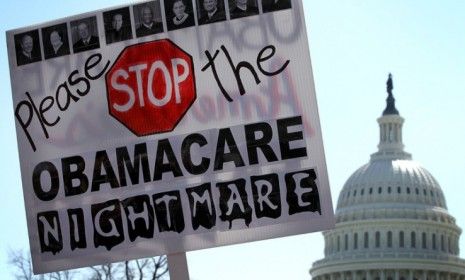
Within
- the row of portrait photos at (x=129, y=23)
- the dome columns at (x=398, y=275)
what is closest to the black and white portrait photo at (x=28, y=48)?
the row of portrait photos at (x=129, y=23)

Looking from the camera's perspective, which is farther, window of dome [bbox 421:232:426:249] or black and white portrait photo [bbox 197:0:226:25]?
window of dome [bbox 421:232:426:249]

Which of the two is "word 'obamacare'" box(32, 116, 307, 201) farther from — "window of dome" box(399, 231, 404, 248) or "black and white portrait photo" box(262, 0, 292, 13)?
"window of dome" box(399, 231, 404, 248)

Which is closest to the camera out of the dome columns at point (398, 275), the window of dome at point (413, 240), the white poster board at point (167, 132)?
the white poster board at point (167, 132)

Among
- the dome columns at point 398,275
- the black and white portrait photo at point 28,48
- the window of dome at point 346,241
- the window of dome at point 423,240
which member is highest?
the black and white portrait photo at point 28,48

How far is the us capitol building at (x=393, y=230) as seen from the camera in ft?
574

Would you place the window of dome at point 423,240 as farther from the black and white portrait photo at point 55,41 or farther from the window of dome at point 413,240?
the black and white portrait photo at point 55,41

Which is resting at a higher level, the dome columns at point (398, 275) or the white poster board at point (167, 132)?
the white poster board at point (167, 132)

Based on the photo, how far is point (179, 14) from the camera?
1052 centimetres

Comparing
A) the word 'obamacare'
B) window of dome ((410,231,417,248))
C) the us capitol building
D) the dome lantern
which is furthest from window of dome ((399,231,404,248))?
the word 'obamacare'

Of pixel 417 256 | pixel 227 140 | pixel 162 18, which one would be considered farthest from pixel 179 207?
pixel 417 256

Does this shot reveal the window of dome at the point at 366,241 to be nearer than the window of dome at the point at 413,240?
No

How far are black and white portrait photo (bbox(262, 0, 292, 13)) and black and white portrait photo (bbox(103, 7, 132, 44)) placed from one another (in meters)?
0.94

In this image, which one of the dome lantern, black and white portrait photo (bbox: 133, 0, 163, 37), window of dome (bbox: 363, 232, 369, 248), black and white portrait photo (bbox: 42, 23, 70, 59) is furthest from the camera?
the dome lantern

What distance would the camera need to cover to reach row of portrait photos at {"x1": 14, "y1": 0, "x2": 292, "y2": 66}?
10.4 m
